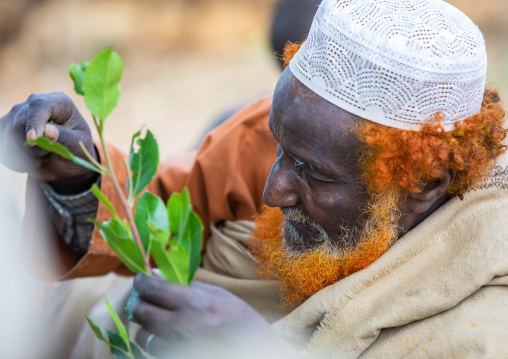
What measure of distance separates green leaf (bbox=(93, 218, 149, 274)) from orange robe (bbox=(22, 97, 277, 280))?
0.99 metres

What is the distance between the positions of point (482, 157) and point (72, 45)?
20.2 feet

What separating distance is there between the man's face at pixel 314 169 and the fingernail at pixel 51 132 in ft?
1.96

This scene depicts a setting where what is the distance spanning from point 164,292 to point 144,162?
0.25 m

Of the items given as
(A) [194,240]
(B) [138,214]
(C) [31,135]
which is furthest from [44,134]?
(A) [194,240]

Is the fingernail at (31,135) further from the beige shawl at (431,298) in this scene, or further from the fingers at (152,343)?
the beige shawl at (431,298)

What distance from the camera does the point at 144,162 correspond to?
45.3 inches

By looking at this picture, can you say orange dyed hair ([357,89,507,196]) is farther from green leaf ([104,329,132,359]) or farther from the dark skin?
green leaf ([104,329,132,359])

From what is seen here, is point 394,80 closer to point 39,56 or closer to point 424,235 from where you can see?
point 424,235

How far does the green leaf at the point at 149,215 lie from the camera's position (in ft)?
3.71

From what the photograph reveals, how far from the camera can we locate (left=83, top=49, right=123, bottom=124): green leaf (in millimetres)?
1037

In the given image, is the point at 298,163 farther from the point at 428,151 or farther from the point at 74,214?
the point at 74,214

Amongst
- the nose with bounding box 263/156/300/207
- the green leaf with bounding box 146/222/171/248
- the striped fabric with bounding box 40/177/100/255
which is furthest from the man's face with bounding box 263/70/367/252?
the striped fabric with bounding box 40/177/100/255

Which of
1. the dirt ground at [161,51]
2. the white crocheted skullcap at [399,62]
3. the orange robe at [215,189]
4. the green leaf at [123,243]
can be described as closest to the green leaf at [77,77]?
the green leaf at [123,243]

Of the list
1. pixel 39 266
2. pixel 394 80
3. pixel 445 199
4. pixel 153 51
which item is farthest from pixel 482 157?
pixel 153 51
